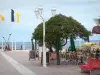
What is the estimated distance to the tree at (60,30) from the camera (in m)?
24.0

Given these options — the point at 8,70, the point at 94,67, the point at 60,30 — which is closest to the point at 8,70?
the point at 8,70

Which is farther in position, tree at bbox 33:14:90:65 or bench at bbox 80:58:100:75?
tree at bbox 33:14:90:65

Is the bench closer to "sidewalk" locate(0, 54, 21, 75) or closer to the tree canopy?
"sidewalk" locate(0, 54, 21, 75)

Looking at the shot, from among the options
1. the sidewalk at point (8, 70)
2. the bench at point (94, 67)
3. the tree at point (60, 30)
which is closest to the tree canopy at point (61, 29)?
the tree at point (60, 30)

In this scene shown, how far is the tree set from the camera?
24.0 metres

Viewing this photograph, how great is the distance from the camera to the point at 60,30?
24.0 m

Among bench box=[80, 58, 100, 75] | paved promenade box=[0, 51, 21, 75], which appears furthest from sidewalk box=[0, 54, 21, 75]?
bench box=[80, 58, 100, 75]

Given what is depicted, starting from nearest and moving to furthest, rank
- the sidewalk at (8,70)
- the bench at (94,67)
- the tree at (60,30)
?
the bench at (94,67) → the sidewalk at (8,70) → the tree at (60,30)

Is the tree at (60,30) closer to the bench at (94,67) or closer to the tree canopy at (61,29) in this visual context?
the tree canopy at (61,29)

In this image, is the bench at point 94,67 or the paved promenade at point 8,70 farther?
the paved promenade at point 8,70

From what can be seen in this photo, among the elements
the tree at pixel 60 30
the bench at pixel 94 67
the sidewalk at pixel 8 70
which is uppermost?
the tree at pixel 60 30

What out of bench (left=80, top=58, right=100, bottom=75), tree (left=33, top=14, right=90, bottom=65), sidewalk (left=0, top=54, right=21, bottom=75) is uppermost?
tree (left=33, top=14, right=90, bottom=65)

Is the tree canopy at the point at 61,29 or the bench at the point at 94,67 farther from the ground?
the tree canopy at the point at 61,29

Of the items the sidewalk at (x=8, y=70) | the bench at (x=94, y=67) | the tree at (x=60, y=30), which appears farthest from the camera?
the tree at (x=60, y=30)
